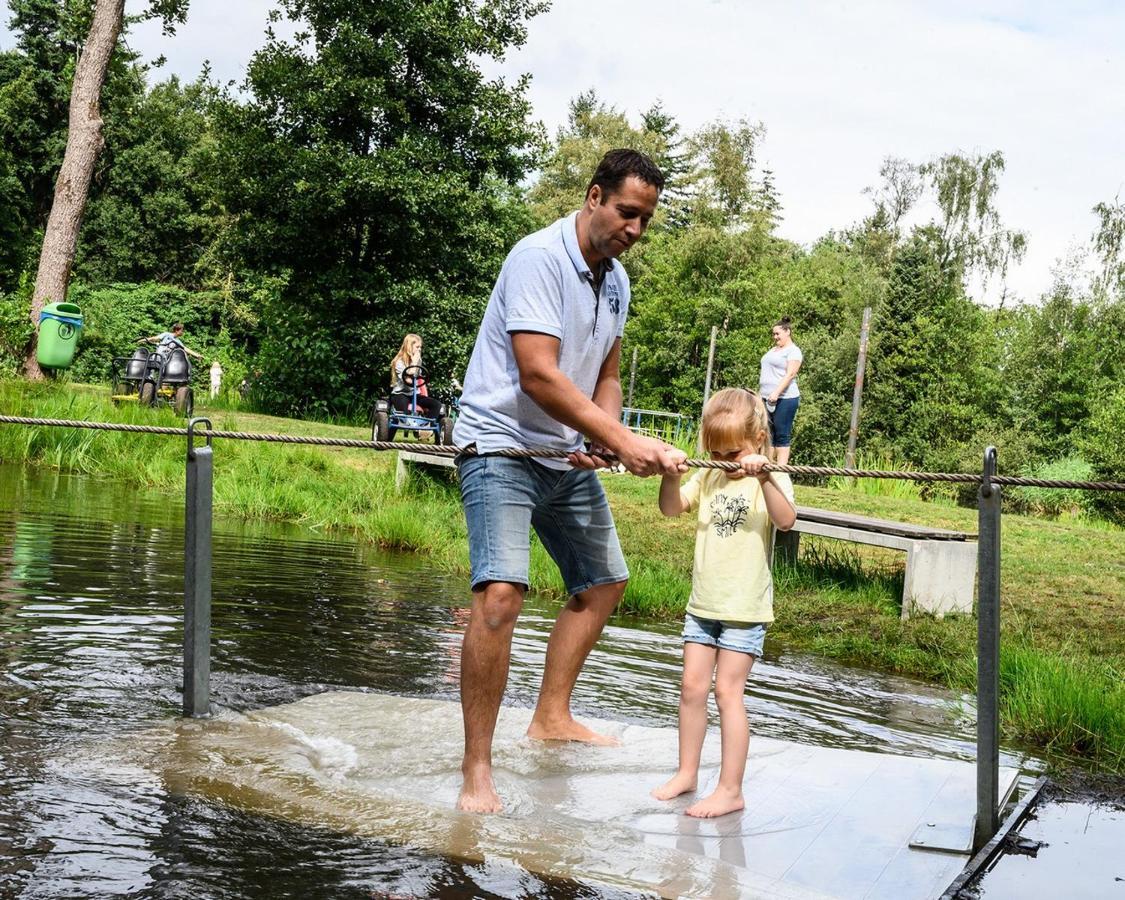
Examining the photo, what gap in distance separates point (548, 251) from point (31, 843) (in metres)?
2.06

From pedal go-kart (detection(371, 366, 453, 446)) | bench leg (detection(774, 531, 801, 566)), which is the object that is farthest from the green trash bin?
bench leg (detection(774, 531, 801, 566))

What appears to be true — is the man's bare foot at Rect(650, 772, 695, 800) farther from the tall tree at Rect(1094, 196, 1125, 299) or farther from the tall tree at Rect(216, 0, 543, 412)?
the tall tree at Rect(1094, 196, 1125, 299)

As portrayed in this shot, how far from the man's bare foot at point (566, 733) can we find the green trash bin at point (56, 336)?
14495 mm

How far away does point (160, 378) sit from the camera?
17156mm

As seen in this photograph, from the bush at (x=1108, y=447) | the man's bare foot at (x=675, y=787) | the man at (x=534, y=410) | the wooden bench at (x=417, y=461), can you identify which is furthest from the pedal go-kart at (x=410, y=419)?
the bush at (x=1108, y=447)

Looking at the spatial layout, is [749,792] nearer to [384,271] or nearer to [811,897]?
[811,897]

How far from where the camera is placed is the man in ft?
11.9

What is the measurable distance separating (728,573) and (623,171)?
1229 mm

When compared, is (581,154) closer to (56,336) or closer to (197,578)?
(56,336)

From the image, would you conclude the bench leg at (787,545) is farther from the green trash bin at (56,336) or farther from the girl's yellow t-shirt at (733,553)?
the green trash bin at (56,336)

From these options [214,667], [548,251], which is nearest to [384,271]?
[214,667]

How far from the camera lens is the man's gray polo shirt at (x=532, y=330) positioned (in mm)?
3697

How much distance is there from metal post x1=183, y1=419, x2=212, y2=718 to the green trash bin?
1389cm

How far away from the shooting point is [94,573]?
25.1 ft
